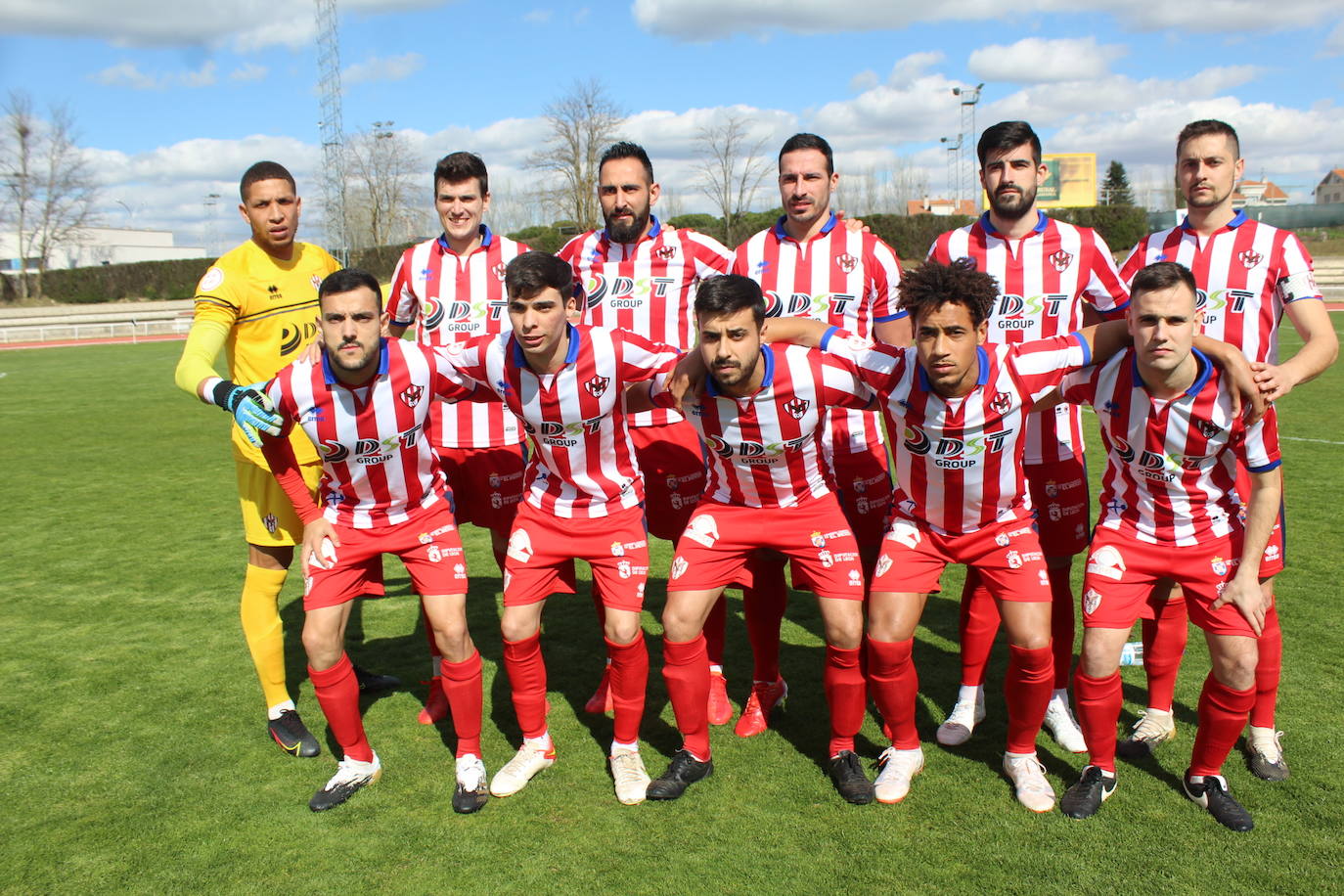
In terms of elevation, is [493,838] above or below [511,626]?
below

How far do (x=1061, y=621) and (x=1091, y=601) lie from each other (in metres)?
0.82

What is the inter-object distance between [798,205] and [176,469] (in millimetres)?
8916

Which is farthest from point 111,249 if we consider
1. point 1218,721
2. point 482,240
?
point 1218,721

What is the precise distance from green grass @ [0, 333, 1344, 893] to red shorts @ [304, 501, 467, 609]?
2.67 ft

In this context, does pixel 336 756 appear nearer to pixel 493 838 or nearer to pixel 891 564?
pixel 493 838

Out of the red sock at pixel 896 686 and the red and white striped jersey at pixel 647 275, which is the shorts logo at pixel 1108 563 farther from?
the red and white striped jersey at pixel 647 275

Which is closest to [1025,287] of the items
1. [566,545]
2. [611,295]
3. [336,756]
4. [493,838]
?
[611,295]

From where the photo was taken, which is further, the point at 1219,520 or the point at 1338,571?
the point at 1338,571

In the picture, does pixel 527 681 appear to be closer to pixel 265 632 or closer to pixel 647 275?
pixel 265 632

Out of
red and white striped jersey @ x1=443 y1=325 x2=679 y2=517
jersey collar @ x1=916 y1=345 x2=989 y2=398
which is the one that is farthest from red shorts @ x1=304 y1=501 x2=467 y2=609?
jersey collar @ x1=916 y1=345 x2=989 y2=398

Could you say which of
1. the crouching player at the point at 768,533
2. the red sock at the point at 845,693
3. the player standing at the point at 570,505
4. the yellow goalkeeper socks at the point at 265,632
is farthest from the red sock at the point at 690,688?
the yellow goalkeeper socks at the point at 265,632

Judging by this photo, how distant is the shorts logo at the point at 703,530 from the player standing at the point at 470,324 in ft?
3.86

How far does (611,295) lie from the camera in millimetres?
4902

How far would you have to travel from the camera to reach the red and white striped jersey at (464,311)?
4.83 m
